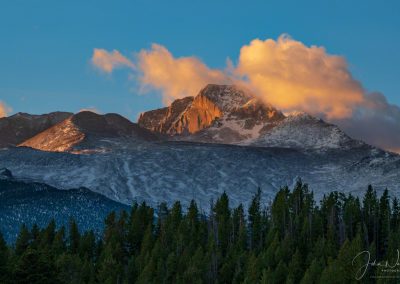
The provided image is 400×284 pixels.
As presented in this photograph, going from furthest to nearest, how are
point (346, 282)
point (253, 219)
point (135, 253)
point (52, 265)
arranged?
point (253, 219) < point (135, 253) < point (346, 282) < point (52, 265)

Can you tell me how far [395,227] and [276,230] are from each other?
101 feet

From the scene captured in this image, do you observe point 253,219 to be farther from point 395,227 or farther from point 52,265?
point 52,265

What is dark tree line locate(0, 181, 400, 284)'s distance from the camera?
460 ft

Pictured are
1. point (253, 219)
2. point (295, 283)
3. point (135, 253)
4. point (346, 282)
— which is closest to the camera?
point (346, 282)

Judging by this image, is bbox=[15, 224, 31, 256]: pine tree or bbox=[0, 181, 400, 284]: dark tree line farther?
bbox=[15, 224, 31, 256]: pine tree

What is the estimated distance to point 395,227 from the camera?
18575 cm

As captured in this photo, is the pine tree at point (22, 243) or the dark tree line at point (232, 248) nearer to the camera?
the dark tree line at point (232, 248)

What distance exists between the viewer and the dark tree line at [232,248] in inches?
5517

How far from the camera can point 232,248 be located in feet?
558

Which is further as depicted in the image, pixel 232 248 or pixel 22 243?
pixel 232 248

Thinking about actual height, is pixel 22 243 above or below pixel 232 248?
below

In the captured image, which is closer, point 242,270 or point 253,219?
point 242,270

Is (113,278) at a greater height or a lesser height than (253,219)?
lesser

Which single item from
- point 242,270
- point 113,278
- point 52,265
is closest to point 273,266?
point 242,270
